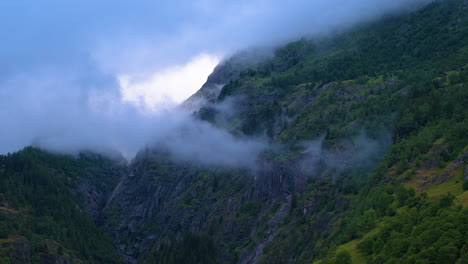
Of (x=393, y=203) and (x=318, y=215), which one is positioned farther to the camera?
(x=318, y=215)

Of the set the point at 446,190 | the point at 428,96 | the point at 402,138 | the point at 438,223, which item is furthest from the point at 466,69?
the point at 438,223

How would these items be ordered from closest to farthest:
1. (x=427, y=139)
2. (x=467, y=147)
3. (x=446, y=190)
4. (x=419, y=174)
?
1. (x=446, y=190)
2. (x=467, y=147)
3. (x=419, y=174)
4. (x=427, y=139)

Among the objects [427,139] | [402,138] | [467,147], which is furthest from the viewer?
[402,138]

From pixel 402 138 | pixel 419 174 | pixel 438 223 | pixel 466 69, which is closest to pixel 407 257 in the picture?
pixel 438 223

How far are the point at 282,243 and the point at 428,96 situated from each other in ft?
225

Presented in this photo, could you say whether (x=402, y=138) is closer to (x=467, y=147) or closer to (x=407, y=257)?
(x=467, y=147)

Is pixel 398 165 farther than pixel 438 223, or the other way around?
pixel 398 165

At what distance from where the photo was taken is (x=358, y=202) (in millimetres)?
167875

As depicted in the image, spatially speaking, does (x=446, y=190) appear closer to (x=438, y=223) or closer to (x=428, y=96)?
(x=438, y=223)

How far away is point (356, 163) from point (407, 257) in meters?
89.9

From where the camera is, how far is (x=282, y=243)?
19450 cm

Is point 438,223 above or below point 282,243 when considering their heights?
above

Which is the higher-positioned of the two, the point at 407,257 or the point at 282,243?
the point at 407,257

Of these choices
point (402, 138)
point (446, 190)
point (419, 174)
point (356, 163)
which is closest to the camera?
point (446, 190)
